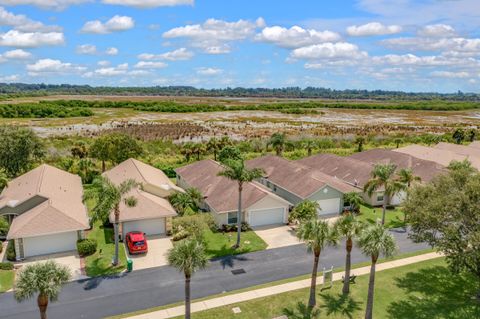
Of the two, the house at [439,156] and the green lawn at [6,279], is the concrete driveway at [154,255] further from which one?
the house at [439,156]

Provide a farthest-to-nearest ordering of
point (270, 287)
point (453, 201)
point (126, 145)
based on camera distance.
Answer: point (126, 145), point (270, 287), point (453, 201)

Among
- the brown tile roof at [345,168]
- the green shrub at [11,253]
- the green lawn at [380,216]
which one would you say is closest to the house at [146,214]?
the green shrub at [11,253]

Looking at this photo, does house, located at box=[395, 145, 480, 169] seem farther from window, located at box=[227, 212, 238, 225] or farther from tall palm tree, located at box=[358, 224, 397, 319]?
tall palm tree, located at box=[358, 224, 397, 319]

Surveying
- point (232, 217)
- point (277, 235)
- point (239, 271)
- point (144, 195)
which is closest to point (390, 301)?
point (239, 271)

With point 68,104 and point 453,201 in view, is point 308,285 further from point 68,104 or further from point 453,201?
point 68,104

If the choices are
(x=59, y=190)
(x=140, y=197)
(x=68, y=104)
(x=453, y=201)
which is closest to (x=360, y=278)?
(x=453, y=201)

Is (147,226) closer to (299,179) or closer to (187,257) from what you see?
(187,257)

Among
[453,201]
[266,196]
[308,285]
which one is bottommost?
[308,285]
